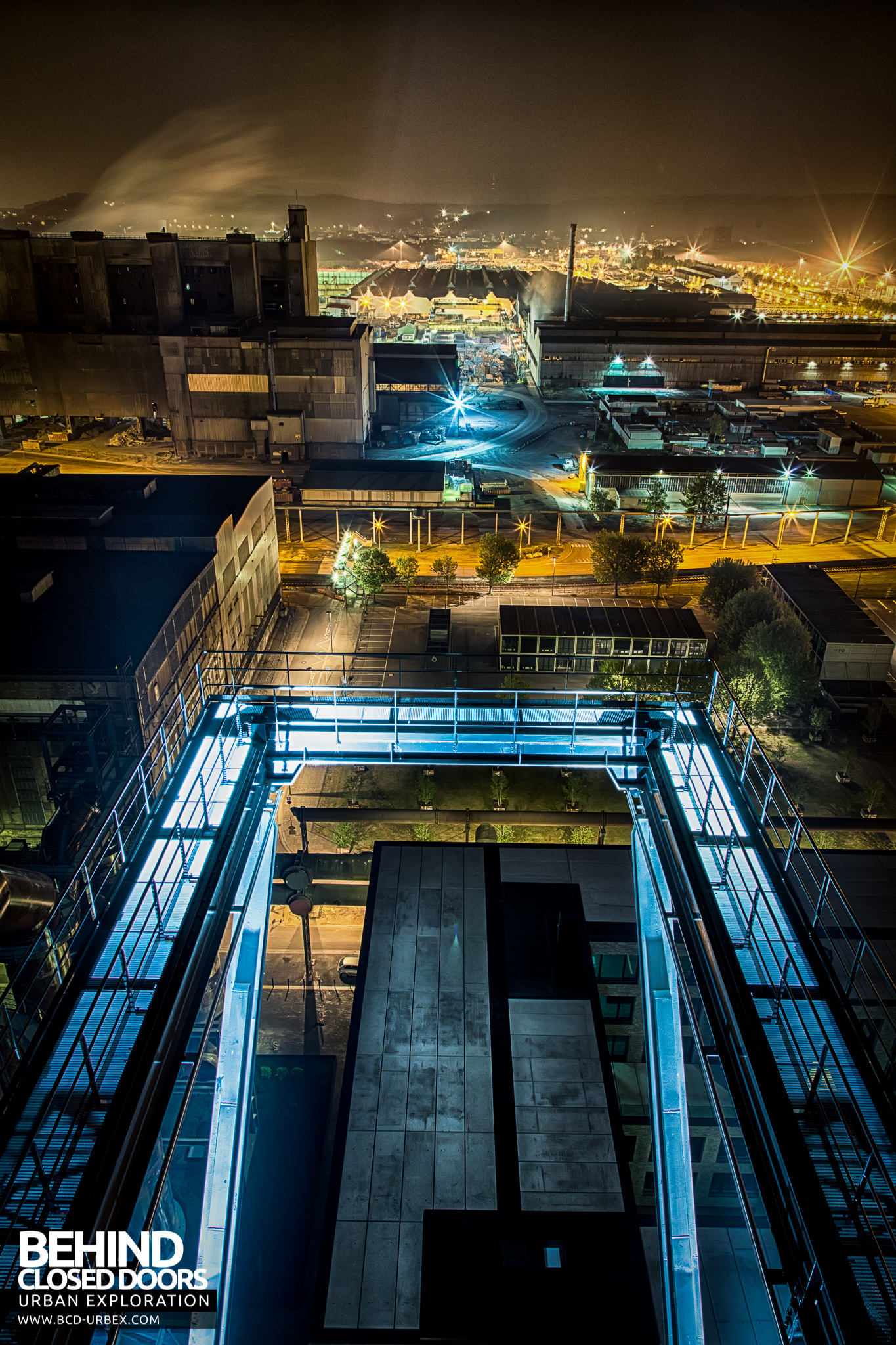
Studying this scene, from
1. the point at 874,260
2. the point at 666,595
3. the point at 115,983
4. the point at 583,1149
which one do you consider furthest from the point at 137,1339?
the point at 874,260

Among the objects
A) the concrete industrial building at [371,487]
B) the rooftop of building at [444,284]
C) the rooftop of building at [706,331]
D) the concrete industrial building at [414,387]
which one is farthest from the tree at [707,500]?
the rooftop of building at [444,284]

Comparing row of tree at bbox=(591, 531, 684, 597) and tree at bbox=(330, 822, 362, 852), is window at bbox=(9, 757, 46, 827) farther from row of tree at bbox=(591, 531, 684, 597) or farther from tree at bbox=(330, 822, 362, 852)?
row of tree at bbox=(591, 531, 684, 597)

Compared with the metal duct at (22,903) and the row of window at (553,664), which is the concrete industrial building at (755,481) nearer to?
the row of window at (553,664)

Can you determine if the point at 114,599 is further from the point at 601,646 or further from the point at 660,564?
the point at 660,564

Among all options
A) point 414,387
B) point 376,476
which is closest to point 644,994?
point 376,476

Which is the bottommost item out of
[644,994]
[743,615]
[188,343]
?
[644,994]

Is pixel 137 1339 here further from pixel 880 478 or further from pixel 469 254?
pixel 469 254
